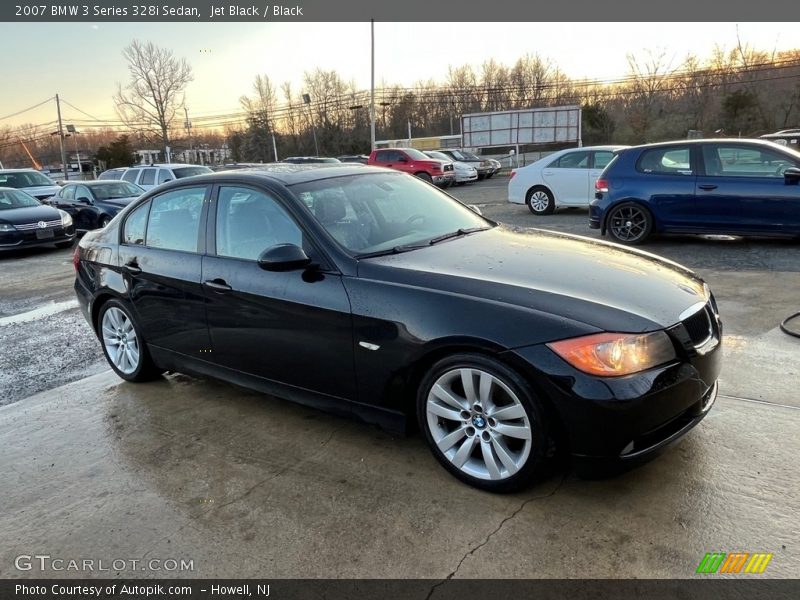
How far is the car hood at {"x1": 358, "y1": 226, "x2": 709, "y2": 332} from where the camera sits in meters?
2.63

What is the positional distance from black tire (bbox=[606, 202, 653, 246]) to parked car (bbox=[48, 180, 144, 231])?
11267mm

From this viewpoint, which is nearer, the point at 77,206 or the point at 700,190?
the point at 700,190

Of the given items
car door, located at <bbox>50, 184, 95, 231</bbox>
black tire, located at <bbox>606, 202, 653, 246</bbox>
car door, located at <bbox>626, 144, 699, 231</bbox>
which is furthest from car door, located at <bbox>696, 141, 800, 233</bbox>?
car door, located at <bbox>50, 184, 95, 231</bbox>

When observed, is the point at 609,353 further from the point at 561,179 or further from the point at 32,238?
the point at 32,238

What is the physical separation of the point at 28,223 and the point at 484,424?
40.6ft

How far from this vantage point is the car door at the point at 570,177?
12055 mm

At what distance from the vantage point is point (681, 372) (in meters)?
2.60

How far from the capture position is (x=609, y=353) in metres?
2.48

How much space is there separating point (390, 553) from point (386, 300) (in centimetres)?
120

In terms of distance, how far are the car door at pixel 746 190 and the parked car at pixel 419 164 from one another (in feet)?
45.9

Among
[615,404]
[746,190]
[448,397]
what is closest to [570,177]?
[746,190]

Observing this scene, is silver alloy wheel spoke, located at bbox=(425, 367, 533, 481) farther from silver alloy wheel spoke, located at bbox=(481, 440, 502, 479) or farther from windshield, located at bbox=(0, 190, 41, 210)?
windshield, located at bbox=(0, 190, 41, 210)

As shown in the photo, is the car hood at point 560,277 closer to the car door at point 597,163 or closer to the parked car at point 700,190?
the parked car at point 700,190

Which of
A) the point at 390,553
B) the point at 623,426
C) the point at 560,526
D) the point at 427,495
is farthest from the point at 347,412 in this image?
the point at 623,426
